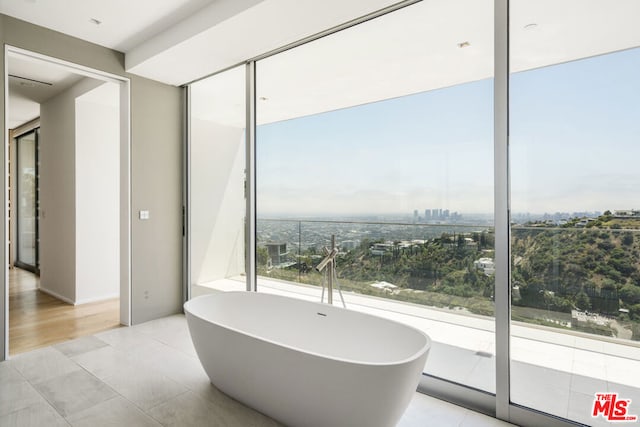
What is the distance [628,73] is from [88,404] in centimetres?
358

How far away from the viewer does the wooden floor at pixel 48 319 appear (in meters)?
3.41

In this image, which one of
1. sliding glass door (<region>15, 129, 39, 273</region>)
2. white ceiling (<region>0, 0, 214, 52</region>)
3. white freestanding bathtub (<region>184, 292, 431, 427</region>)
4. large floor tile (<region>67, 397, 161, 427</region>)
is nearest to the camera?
white freestanding bathtub (<region>184, 292, 431, 427</region>)

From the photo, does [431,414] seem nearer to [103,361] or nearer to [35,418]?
[35,418]

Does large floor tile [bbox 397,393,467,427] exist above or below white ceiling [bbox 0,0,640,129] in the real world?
below

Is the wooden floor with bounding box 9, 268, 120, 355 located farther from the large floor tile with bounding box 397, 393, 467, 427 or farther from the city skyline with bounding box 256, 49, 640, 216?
the large floor tile with bounding box 397, 393, 467, 427

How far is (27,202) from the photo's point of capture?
665 centimetres

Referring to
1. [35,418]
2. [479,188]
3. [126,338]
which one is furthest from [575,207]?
[126,338]

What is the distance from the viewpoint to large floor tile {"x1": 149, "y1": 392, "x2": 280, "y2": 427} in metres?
2.12

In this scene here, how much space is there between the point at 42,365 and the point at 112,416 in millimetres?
1141

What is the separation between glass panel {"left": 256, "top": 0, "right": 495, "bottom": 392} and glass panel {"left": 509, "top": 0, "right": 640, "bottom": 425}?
22 cm

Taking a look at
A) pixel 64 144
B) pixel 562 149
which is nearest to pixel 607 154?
pixel 562 149

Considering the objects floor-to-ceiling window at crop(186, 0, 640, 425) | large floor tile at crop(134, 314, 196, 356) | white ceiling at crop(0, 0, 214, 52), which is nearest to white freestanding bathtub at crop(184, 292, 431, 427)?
floor-to-ceiling window at crop(186, 0, 640, 425)

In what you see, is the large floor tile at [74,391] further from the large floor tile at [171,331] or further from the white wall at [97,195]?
the white wall at [97,195]

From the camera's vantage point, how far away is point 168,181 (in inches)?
162
